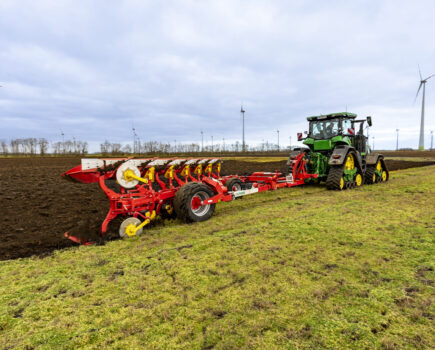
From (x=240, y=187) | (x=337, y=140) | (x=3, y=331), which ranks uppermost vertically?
(x=337, y=140)

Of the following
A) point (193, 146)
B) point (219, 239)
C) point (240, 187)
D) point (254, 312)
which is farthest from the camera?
point (193, 146)

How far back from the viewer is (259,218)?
5.24 metres

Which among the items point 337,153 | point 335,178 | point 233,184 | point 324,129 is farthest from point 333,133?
point 233,184

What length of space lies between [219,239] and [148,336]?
2.11 m

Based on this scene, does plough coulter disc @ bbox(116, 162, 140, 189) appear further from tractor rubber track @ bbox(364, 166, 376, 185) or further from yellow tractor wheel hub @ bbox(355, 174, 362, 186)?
tractor rubber track @ bbox(364, 166, 376, 185)

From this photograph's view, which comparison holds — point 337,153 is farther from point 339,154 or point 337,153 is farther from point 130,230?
point 130,230

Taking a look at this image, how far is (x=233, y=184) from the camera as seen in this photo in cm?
714

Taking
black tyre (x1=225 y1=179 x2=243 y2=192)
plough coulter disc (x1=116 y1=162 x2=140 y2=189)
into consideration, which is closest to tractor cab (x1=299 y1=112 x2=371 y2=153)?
black tyre (x1=225 y1=179 x2=243 y2=192)

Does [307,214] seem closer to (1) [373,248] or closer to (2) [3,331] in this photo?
(1) [373,248]

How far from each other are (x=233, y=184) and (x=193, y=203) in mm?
2160

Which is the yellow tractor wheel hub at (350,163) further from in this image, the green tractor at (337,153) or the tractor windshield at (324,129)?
the tractor windshield at (324,129)

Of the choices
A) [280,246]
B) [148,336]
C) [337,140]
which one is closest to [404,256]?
[280,246]

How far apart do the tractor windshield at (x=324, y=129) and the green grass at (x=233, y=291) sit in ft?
18.8

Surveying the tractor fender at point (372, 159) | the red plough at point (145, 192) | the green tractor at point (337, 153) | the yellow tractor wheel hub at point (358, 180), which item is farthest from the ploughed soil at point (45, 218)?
the tractor fender at point (372, 159)
